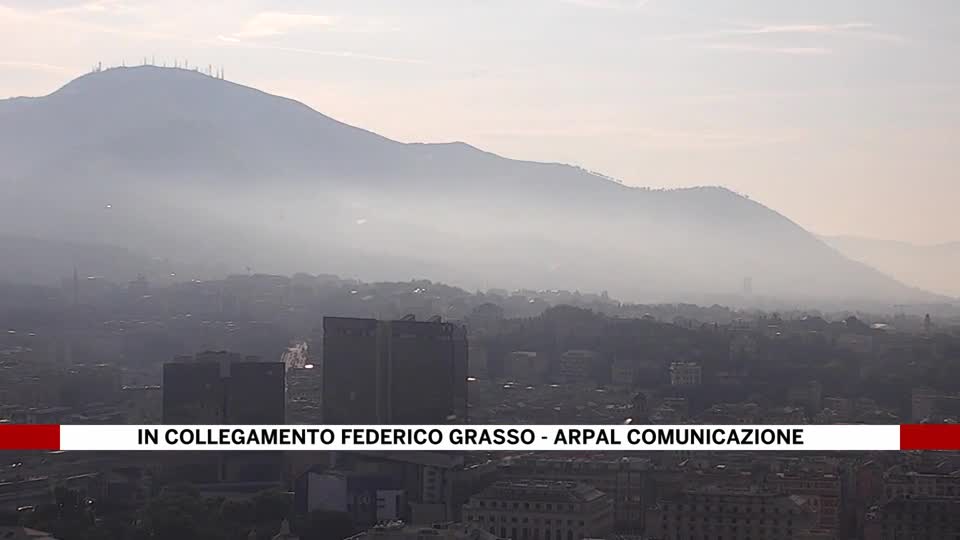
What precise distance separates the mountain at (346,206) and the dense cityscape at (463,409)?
56.4 feet

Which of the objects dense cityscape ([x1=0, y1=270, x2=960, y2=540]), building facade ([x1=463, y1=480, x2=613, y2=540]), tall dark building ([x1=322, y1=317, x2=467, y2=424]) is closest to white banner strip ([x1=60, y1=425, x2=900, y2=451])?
dense cityscape ([x1=0, y1=270, x2=960, y2=540])

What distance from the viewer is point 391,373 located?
18156 mm

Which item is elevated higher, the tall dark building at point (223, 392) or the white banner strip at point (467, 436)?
the white banner strip at point (467, 436)

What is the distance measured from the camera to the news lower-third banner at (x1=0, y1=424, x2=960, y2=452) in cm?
434

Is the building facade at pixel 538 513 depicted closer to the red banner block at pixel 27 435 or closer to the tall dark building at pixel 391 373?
the tall dark building at pixel 391 373

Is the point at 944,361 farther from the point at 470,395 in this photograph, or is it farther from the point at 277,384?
the point at 277,384

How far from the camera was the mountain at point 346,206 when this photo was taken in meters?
53.0

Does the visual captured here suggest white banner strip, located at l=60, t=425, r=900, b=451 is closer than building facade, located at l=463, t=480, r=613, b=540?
Yes

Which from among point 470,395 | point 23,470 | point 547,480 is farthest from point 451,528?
point 470,395

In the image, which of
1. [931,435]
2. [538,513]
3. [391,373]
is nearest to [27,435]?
[931,435]

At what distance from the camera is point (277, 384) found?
18.2m

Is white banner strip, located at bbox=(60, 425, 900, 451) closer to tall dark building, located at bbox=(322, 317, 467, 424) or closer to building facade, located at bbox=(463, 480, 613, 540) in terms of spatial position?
building facade, located at bbox=(463, 480, 613, 540)

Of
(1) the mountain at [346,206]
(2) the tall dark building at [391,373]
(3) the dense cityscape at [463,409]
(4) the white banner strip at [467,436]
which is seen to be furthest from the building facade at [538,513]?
(1) the mountain at [346,206]

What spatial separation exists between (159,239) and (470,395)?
3302 centimetres
